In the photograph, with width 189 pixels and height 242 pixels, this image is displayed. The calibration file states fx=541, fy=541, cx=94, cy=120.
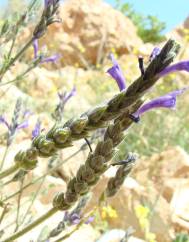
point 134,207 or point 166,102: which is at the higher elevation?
point 166,102

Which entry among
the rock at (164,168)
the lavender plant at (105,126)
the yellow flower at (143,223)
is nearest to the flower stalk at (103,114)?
the lavender plant at (105,126)

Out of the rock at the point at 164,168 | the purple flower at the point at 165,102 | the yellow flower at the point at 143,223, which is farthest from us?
the rock at the point at 164,168

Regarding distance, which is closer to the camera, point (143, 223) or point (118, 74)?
point (118, 74)

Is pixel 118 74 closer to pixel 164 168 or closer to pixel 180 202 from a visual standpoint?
pixel 180 202

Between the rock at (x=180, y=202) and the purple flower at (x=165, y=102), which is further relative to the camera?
the rock at (x=180, y=202)

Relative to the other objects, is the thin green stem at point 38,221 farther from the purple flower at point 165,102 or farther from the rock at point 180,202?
the rock at point 180,202

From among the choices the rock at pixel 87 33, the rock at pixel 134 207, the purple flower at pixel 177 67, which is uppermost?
the purple flower at pixel 177 67

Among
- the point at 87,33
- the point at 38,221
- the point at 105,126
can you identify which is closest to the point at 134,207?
the point at 38,221

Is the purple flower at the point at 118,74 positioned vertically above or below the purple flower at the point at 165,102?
above

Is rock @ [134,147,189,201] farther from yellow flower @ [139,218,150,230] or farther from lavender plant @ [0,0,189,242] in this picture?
lavender plant @ [0,0,189,242]

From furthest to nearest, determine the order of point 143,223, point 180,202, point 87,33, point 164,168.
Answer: point 87,33
point 164,168
point 180,202
point 143,223

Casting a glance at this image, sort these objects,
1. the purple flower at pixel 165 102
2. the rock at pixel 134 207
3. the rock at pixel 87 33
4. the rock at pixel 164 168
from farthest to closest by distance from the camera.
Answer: the rock at pixel 87 33 < the rock at pixel 164 168 < the rock at pixel 134 207 < the purple flower at pixel 165 102
